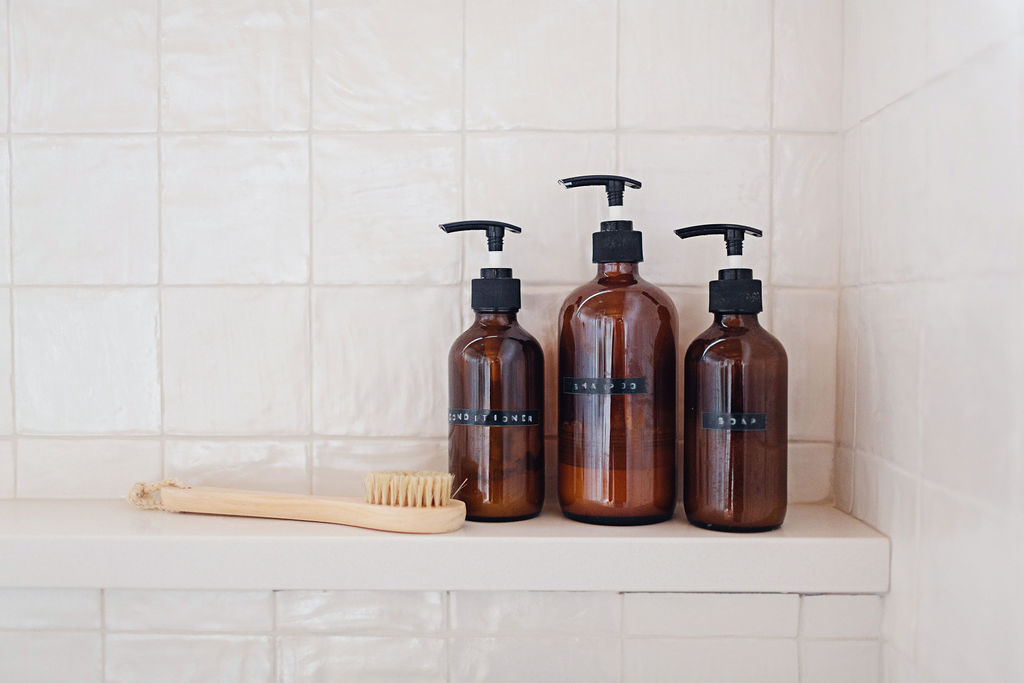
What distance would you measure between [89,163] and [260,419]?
0.31 meters

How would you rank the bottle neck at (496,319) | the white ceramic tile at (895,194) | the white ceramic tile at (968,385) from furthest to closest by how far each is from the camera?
1. the bottle neck at (496,319)
2. the white ceramic tile at (895,194)
3. the white ceramic tile at (968,385)

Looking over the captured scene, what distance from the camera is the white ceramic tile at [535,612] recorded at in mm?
685

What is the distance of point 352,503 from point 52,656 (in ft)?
1.04

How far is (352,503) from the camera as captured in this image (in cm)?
69

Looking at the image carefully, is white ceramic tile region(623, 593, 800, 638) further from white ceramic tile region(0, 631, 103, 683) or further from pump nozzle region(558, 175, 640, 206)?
white ceramic tile region(0, 631, 103, 683)

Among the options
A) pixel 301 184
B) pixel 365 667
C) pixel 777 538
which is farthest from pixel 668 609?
pixel 301 184

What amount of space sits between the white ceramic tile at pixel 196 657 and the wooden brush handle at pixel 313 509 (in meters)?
0.11

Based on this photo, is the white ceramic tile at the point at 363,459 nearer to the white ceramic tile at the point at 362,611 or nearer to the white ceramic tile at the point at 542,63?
the white ceramic tile at the point at 362,611

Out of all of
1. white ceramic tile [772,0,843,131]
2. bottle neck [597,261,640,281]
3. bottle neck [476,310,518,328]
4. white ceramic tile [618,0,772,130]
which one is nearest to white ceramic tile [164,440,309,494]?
bottle neck [476,310,518,328]

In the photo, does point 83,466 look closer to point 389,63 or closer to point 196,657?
point 196,657

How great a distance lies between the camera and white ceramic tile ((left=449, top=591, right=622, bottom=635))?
685 mm

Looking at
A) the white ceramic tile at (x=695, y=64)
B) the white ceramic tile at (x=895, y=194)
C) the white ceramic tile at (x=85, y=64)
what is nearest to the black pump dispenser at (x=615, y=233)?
the white ceramic tile at (x=695, y=64)

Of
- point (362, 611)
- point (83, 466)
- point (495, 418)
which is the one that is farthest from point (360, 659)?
point (83, 466)

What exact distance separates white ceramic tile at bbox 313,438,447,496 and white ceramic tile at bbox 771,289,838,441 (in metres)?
0.35
